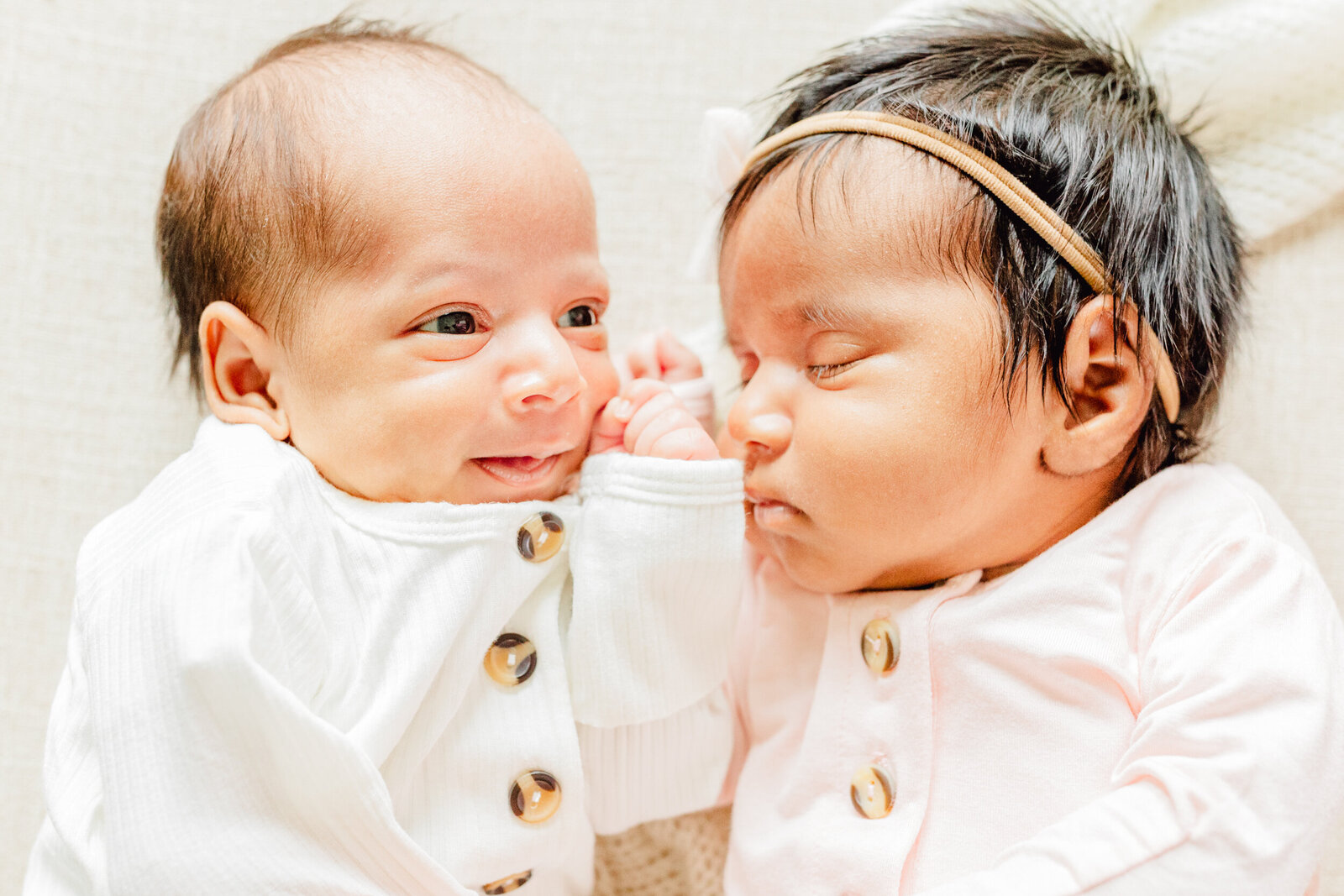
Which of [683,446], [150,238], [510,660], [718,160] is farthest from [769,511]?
[150,238]

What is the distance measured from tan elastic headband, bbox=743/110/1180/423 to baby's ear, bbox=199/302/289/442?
69 cm

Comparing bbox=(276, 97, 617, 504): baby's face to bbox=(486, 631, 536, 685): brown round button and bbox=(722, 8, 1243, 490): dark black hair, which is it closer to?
bbox=(486, 631, 536, 685): brown round button

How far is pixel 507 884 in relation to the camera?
123cm

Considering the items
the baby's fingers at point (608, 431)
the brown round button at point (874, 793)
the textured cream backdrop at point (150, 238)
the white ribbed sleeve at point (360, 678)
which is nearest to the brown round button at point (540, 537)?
the white ribbed sleeve at point (360, 678)

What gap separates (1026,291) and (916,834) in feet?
1.95

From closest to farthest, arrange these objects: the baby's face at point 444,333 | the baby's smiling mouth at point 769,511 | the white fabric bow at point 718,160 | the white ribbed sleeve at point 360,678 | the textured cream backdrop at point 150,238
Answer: the white ribbed sleeve at point 360,678, the baby's face at point 444,333, the baby's smiling mouth at point 769,511, the white fabric bow at point 718,160, the textured cream backdrop at point 150,238

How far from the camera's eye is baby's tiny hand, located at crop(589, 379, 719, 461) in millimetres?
1235

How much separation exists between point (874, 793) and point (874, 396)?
0.44 m

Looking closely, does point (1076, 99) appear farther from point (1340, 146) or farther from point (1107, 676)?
point (1107, 676)

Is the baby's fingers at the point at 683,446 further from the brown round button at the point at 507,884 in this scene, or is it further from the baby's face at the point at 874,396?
the brown round button at the point at 507,884

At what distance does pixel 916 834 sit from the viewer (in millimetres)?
1204

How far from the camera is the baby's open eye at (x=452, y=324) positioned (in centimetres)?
117

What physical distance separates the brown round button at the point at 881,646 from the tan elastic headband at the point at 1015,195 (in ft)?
1.32

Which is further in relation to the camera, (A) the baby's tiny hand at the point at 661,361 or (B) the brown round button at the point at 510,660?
(A) the baby's tiny hand at the point at 661,361
